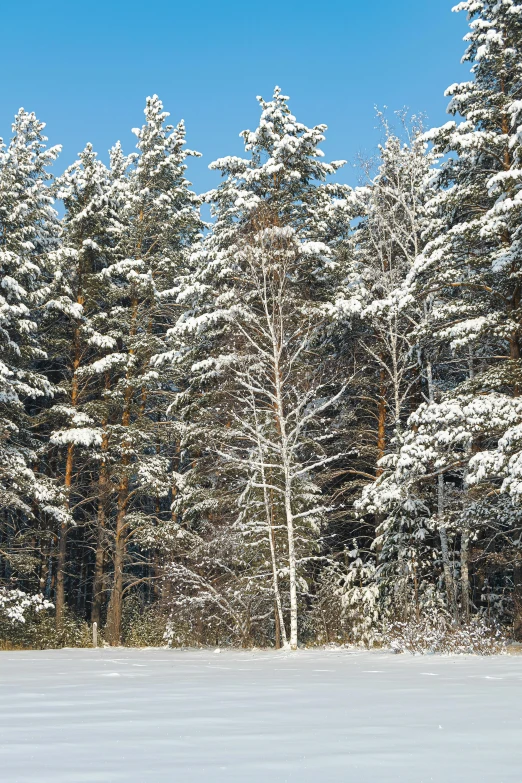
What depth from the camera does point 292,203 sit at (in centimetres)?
2081

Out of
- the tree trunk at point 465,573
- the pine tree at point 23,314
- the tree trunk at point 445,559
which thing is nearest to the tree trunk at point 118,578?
the pine tree at point 23,314

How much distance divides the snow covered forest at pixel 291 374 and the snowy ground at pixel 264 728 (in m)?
6.21

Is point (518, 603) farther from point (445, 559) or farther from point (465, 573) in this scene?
point (445, 559)

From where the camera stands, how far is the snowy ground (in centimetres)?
349

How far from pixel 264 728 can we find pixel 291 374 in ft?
47.0

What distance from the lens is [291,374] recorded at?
61.7 ft

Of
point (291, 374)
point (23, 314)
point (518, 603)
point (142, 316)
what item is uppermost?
point (142, 316)

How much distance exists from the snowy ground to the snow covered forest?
20.4 ft

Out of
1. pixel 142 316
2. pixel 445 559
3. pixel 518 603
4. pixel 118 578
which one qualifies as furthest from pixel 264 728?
pixel 142 316

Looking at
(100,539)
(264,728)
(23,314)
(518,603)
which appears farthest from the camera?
(100,539)

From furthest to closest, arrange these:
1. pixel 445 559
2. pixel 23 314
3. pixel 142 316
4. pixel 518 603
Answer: pixel 142 316 < pixel 23 314 < pixel 445 559 < pixel 518 603

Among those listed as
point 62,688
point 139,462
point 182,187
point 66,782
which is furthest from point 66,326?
point 66,782

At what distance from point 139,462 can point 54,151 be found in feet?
41.7

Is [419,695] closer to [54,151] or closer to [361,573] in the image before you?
[361,573]
